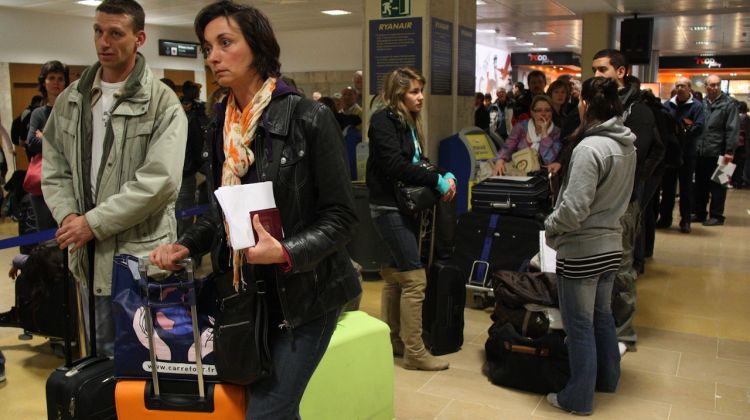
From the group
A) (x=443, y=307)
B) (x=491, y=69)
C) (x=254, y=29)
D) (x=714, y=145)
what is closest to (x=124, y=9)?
(x=254, y=29)

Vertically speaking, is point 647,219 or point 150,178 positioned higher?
point 150,178

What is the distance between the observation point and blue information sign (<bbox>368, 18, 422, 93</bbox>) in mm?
5727

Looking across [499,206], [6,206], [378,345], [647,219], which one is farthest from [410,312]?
[6,206]

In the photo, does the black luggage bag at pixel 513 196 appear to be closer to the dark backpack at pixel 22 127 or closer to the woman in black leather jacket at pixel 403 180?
the woman in black leather jacket at pixel 403 180

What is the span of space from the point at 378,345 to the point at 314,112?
1.48 m

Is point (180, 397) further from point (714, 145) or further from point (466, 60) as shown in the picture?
point (714, 145)

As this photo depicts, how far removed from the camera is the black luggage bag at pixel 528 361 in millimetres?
3551

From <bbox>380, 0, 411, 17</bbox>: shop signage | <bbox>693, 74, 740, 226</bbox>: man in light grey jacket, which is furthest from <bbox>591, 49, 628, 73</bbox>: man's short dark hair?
<bbox>693, 74, 740, 226</bbox>: man in light grey jacket

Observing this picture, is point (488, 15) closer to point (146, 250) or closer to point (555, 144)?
point (555, 144)

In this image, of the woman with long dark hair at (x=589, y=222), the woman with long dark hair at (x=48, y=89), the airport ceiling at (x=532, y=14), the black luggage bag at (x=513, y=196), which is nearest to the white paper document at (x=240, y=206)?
the woman with long dark hair at (x=589, y=222)

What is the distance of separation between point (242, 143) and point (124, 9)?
1184mm

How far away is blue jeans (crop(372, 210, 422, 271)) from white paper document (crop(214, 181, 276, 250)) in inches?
88.7

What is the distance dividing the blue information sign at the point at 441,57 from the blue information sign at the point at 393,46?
13cm

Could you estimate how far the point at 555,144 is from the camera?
5.49m
